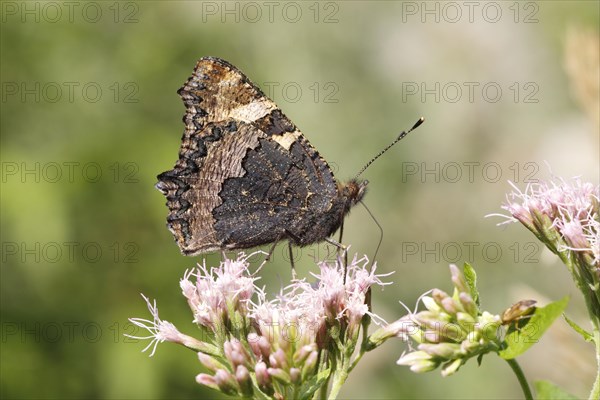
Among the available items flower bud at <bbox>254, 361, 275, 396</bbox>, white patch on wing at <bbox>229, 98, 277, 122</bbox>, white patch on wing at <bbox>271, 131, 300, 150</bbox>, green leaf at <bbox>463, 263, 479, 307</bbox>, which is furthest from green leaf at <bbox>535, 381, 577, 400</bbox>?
white patch on wing at <bbox>229, 98, 277, 122</bbox>

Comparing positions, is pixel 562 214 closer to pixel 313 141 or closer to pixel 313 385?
pixel 313 385

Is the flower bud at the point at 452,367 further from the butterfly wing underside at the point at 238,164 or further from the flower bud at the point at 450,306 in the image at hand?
the butterfly wing underside at the point at 238,164

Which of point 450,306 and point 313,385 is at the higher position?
point 450,306

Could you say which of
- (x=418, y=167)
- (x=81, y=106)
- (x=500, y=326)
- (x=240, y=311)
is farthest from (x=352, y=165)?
(x=500, y=326)

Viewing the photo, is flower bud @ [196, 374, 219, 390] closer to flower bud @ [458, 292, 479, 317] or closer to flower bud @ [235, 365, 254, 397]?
flower bud @ [235, 365, 254, 397]

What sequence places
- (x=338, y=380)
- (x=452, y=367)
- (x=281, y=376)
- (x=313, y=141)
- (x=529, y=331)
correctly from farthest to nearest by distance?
(x=313, y=141) → (x=338, y=380) → (x=281, y=376) → (x=452, y=367) → (x=529, y=331)

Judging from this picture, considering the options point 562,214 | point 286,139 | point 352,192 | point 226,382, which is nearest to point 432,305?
point 562,214

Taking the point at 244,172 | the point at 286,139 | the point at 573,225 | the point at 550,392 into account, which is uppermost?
the point at 286,139
